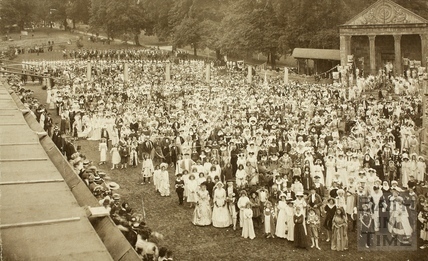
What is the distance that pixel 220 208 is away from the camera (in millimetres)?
14898

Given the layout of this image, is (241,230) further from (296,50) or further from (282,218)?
(296,50)

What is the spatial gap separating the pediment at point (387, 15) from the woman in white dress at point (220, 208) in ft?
104

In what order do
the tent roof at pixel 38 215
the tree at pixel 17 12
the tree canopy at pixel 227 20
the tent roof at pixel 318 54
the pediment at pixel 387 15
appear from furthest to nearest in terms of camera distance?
the tree at pixel 17 12 < the tree canopy at pixel 227 20 < the tent roof at pixel 318 54 < the pediment at pixel 387 15 < the tent roof at pixel 38 215

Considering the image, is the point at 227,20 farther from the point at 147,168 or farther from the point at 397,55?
the point at 147,168

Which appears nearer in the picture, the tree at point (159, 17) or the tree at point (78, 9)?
the tree at point (159, 17)

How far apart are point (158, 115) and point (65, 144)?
26.0ft

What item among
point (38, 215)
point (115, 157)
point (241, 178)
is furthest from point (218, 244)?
point (115, 157)

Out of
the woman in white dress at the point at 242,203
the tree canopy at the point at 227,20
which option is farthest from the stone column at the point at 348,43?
the woman in white dress at the point at 242,203

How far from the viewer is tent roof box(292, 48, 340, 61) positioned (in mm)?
45500

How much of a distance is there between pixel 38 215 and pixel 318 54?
4286 centimetres

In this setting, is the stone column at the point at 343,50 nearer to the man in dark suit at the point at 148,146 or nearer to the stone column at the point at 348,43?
the stone column at the point at 348,43

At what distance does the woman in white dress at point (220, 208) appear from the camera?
14.9 m

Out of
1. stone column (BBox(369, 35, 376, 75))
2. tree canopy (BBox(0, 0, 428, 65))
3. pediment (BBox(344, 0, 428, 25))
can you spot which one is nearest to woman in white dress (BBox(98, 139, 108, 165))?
stone column (BBox(369, 35, 376, 75))

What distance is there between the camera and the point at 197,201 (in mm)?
15312
